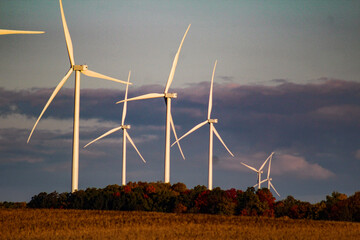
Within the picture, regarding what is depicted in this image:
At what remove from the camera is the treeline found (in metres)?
106

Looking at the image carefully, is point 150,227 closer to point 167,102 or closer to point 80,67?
point 80,67

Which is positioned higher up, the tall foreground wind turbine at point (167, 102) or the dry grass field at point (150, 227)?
the tall foreground wind turbine at point (167, 102)

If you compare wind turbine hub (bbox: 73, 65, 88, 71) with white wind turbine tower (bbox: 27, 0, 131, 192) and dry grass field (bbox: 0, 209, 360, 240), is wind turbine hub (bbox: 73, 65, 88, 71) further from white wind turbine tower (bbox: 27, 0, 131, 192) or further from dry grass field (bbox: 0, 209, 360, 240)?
dry grass field (bbox: 0, 209, 360, 240)

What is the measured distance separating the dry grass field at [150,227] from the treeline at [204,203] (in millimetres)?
12074

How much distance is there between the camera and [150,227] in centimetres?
7694

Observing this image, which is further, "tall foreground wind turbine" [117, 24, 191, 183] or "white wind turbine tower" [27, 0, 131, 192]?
"tall foreground wind turbine" [117, 24, 191, 183]

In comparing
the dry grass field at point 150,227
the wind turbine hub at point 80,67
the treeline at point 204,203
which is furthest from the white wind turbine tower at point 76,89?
the treeline at point 204,203

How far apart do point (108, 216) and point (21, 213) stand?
12.1 meters

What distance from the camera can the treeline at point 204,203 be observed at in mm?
105812

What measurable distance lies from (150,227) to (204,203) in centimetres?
3241

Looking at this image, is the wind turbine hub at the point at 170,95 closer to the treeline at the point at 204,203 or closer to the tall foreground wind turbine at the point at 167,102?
the tall foreground wind turbine at the point at 167,102

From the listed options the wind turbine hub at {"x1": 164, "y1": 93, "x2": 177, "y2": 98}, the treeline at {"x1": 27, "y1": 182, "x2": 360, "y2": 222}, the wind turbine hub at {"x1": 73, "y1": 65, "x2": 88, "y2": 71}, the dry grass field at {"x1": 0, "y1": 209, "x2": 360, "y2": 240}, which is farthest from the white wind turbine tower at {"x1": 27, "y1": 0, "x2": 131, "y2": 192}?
the wind turbine hub at {"x1": 164, "y1": 93, "x2": 177, "y2": 98}

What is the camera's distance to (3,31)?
6581 cm

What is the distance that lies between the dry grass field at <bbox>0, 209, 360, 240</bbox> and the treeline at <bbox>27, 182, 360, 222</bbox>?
39.6 feet
